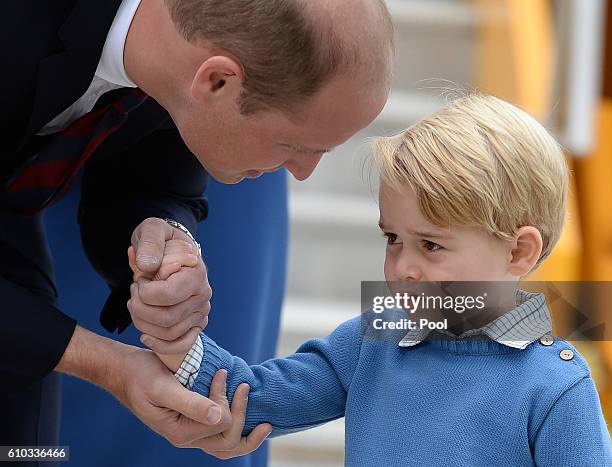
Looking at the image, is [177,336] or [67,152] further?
[67,152]

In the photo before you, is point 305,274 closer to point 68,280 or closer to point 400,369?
point 68,280

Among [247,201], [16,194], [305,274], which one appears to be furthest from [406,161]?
[305,274]

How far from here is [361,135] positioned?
390cm

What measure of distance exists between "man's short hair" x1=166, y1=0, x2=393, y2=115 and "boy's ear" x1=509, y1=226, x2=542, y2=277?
308mm

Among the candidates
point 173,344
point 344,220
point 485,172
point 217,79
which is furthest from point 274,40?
point 344,220

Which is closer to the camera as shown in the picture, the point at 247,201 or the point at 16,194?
the point at 16,194

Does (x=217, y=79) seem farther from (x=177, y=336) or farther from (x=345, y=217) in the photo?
(x=345, y=217)

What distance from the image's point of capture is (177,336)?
151cm

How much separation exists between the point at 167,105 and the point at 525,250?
20.6 inches

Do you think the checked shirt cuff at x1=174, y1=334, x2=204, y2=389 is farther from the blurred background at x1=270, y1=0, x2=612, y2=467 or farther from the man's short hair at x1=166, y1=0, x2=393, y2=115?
the blurred background at x1=270, y1=0, x2=612, y2=467

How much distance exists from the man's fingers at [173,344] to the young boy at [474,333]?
0.22 metres

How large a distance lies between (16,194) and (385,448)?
0.68 meters

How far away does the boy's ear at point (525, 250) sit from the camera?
1.40m

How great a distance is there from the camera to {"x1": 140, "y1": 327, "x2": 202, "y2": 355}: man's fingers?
4.95 feet
